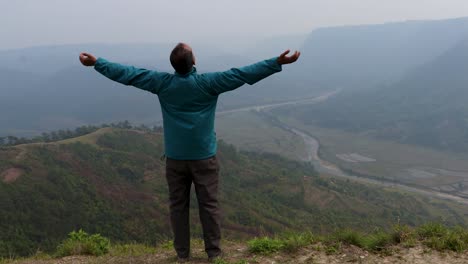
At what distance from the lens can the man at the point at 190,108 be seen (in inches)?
175

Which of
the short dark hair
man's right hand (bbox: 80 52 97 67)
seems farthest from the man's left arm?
man's right hand (bbox: 80 52 97 67)

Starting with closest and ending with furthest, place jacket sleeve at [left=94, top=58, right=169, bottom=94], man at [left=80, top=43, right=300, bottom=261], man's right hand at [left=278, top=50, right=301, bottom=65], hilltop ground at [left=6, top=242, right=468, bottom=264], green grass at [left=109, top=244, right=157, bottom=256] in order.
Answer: man's right hand at [left=278, top=50, right=301, bottom=65], man at [left=80, top=43, right=300, bottom=261], jacket sleeve at [left=94, top=58, right=169, bottom=94], hilltop ground at [left=6, top=242, right=468, bottom=264], green grass at [left=109, top=244, right=157, bottom=256]

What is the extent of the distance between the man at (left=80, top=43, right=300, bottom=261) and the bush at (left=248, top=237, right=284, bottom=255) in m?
0.66

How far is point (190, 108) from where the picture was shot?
15.0ft

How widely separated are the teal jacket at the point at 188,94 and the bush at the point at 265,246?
58.6 inches

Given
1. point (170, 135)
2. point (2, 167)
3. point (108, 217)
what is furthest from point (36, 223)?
point (170, 135)

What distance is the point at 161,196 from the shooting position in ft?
190

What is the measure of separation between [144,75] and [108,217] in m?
43.2

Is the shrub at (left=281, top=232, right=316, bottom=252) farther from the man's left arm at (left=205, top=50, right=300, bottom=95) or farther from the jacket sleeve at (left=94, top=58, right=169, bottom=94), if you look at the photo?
the jacket sleeve at (left=94, top=58, right=169, bottom=94)

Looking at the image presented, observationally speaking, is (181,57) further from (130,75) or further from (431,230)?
(431,230)

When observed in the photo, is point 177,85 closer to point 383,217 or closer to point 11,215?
point 11,215

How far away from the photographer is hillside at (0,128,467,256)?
4116 centimetres

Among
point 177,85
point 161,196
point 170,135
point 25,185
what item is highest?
point 177,85

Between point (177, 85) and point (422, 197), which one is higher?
point (177, 85)
